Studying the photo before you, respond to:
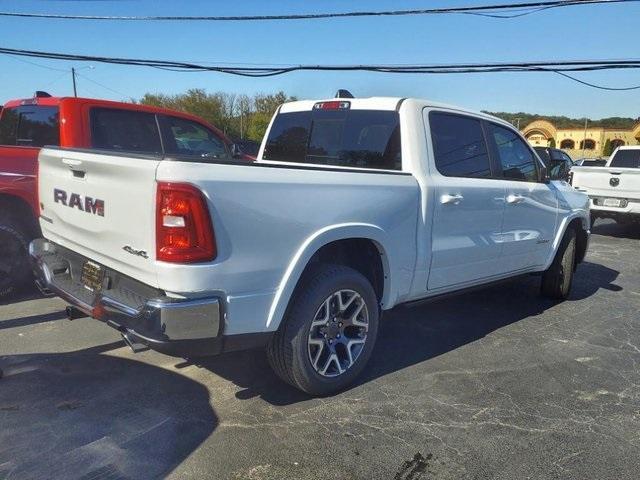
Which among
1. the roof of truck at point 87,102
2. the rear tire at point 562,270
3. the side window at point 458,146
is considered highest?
the roof of truck at point 87,102

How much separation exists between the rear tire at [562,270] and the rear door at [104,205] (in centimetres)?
463

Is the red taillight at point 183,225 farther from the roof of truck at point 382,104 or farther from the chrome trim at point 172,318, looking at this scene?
the roof of truck at point 382,104

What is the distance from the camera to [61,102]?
5.58 metres

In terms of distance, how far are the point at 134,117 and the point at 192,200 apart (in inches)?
154

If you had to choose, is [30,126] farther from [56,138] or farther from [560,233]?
[560,233]

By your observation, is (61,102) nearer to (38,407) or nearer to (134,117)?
(134,117)

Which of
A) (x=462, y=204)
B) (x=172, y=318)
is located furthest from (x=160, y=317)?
(x=462, y=204)

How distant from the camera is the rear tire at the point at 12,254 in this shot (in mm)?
5242

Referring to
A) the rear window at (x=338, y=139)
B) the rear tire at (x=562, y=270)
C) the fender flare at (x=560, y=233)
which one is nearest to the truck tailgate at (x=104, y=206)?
the rear window at (x=338, y=139)

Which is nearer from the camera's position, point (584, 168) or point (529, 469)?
point (529, 469)

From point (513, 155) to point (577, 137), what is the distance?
62172mm

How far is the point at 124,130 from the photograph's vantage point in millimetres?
5926

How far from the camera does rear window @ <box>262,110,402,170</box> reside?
13.4 feet

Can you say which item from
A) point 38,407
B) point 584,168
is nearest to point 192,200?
point 38,407
